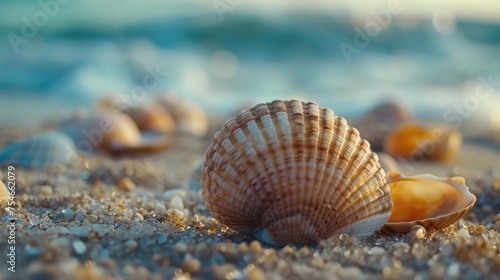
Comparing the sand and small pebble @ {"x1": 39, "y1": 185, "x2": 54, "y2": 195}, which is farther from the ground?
small pebble @ {"x1": 39, "y1": 185, "x2": 54, "y2": 195}

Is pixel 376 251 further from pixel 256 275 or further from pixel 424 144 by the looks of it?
pixel 424 144

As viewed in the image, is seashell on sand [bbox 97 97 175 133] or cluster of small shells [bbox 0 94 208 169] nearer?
cluster of small shells [bbox 0 94 208 169]

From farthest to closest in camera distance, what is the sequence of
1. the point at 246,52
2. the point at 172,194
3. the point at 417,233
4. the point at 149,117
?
the point at 246,52
the point at 149,117
the point at 172,194
the point at 417,233

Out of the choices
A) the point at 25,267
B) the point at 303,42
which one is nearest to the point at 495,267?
the point at 25,267

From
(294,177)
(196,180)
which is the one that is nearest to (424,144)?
(196,180)

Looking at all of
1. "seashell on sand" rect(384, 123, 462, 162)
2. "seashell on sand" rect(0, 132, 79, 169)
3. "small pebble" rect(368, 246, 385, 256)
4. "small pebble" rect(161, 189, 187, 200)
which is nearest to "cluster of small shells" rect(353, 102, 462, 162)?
"seashell on sand" rect(384, 123, 462, 162)

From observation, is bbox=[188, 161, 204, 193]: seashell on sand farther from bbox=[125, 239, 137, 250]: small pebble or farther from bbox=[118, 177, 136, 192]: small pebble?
bbox=[125, 239, 137, 250]: small pebble
